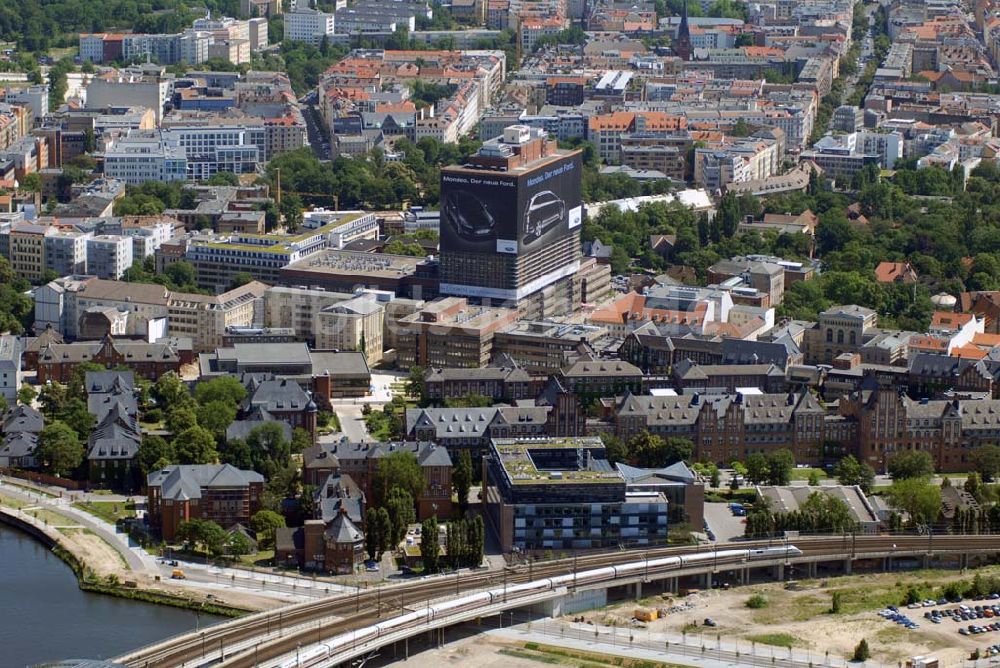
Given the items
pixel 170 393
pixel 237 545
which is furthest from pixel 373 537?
pixel 170 393

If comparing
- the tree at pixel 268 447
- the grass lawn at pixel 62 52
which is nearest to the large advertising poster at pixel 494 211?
the tree at pixel 268 447

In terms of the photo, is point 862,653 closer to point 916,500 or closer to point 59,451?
point 916,500

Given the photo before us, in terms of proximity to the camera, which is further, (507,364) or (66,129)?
(66,129)

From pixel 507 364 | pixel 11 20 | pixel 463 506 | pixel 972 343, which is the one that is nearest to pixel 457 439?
pixel 463 506

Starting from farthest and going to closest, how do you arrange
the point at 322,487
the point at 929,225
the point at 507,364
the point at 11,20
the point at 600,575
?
the point at 11,20 → the point at 929,225 → the point at 507,364 → the point at 322,487 → the point at 600,575

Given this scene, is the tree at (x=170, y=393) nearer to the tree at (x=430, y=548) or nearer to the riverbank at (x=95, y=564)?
the riverbank at (x=95, y=564)

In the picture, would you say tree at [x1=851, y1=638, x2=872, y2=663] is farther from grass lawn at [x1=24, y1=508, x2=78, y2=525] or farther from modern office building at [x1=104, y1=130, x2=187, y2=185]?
modern office building at [x1=104, y1=130, x2=187, y2=185]

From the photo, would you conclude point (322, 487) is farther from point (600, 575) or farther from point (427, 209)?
point (427, 209)
